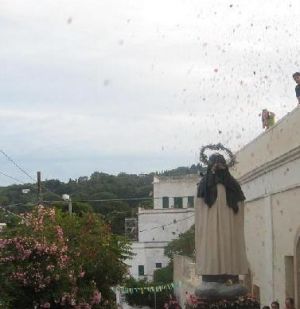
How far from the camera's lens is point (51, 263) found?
16.4 m

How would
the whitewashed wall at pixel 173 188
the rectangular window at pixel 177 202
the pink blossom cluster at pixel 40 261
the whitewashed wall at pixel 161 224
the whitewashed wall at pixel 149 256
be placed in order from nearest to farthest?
the pink blossom cluster at pixel 40 261 → the whitewashed wall at pixel 149 256 → the whitewashed wall at pixel 161 224 → the whitewashed wall at pixel 173 188 → the rectangular window at pixel 177 202

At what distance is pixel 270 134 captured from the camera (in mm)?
16438

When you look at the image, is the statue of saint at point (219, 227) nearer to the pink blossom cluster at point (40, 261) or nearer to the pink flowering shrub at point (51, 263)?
the pink flowering shrub at point (51, 263)

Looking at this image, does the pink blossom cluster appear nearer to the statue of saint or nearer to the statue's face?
the statue of saint

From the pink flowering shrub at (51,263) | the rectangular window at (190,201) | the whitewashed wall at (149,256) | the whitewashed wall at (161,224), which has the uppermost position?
the rectangular window at (190,201)

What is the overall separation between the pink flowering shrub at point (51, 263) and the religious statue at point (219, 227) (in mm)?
5855

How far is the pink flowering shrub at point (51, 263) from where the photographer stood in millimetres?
16156

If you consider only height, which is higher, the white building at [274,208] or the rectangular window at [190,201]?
the rectangular window at [190,201]

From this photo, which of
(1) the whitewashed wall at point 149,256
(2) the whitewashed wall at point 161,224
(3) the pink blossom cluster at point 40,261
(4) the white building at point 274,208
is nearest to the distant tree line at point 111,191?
(2) the whitewashed wall at point 161,224

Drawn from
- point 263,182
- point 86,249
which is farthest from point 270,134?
point 86,249

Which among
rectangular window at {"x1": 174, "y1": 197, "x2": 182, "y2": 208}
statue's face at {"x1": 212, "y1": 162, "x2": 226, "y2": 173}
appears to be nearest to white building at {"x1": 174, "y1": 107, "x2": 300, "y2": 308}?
statue's face at {"x1": 212, "y1": 162, "x2": 226, "y2": 173}

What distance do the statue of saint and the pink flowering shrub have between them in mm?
5844

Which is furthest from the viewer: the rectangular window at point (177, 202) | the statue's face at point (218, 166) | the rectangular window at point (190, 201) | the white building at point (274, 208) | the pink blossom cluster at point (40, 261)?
the rectangular window at point (177, 202)

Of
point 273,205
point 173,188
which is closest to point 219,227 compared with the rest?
point 273,205
